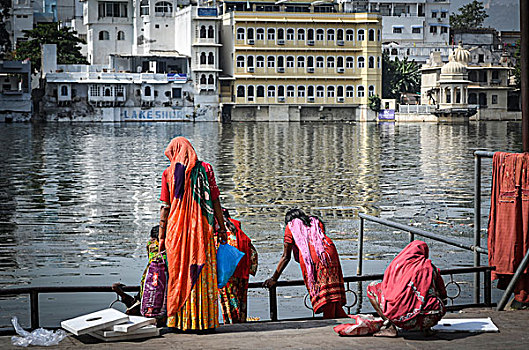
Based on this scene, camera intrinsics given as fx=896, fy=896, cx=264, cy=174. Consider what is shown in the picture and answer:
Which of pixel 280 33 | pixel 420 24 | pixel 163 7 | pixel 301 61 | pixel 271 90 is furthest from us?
pixel 420 24

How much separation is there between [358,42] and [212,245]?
194ft

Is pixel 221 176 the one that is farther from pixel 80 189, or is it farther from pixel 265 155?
pixel 265 155

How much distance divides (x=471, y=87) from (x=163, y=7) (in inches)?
904

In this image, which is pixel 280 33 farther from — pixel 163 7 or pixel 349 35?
pixel 163 7

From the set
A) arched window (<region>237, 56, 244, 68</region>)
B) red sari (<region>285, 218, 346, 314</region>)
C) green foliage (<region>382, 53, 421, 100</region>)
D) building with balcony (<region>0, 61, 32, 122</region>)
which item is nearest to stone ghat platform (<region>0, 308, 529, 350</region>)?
red sari (<region>285, 218, 346, 314</region>)

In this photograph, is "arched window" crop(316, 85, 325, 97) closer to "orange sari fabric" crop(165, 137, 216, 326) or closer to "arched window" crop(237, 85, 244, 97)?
"arched window" crop(237, 85, 244, 97)

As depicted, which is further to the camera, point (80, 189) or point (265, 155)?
point (265, 155)

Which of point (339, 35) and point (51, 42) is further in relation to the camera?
point (339, 35)

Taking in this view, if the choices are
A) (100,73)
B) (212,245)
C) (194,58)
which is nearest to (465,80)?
(194,58)

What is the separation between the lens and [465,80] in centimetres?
6184

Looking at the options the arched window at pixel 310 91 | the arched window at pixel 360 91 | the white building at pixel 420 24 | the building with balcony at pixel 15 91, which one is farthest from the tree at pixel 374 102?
the building with balcony at pixel 15 91

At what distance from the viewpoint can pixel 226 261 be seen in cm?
586

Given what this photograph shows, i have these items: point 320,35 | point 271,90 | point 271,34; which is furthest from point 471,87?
point 271,34

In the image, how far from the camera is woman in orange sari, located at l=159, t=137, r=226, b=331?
5.66m
